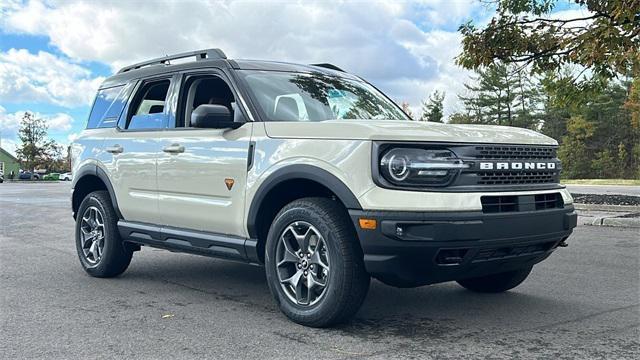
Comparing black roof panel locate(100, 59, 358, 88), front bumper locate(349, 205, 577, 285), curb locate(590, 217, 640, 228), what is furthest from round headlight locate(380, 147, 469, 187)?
curb locate(590, 217, 640, 228)

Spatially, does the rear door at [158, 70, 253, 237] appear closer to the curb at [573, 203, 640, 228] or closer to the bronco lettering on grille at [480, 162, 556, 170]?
the bronco lettering on grille at [480, 162, 556, 170]

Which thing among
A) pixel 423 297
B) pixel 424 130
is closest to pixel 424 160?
pixel 424 130

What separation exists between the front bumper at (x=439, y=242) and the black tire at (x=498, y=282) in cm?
119

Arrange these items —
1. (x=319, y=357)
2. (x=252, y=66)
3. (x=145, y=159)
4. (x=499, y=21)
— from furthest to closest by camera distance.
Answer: (x=499, y=21) → (x=145, y=159) → (x=252, y=66) → (x=319, y=357)

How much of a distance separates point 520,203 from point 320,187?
1.34 meters

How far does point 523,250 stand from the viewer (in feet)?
13.9

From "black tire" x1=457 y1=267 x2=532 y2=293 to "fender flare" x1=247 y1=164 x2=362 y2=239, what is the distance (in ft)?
6.43

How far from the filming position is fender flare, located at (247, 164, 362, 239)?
4008mm

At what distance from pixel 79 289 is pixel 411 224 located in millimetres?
3400

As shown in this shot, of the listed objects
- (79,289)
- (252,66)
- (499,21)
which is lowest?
(79,289)

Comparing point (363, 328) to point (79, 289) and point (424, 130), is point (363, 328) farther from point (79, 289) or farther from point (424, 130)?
point (79, 289)

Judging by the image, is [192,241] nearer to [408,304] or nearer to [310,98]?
[310,98]

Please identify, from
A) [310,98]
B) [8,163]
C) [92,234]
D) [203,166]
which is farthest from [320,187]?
[8,163]

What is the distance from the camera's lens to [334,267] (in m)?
4.03
